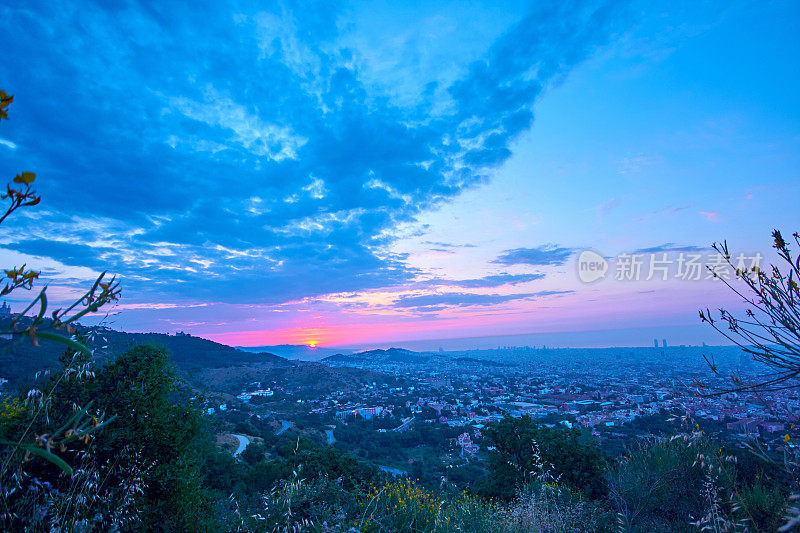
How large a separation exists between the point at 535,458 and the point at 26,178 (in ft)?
34.1

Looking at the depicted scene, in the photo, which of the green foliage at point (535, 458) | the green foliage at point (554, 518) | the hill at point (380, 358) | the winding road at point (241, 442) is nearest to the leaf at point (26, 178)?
the green foliage at point (554, 518)

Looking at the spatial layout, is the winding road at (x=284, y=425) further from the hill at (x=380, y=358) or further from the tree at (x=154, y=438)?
the hill at (x=380, y=358)

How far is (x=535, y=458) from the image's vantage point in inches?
353

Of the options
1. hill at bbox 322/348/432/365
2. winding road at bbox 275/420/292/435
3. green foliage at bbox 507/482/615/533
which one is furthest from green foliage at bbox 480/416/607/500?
hill at bbox 322/348/432/365

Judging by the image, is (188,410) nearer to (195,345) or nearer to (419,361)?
(195,345)

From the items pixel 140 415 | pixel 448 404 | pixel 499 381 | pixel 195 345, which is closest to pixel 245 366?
pixel 195 345

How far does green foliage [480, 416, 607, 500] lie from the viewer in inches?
380

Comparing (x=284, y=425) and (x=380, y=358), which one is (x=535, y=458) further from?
(x=380, y=358)

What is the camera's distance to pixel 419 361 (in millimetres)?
93250

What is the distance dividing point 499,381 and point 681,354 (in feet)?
177

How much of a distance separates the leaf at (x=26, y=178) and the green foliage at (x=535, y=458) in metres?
9.71

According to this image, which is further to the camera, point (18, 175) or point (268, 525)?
point (268, 525)

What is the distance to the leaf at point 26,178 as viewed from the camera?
107 cm

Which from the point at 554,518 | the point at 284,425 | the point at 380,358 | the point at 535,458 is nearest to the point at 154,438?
the point at 554,518
